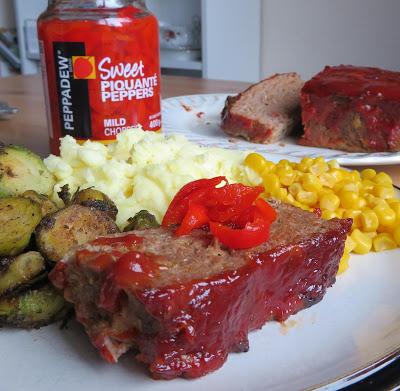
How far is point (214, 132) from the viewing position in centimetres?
395

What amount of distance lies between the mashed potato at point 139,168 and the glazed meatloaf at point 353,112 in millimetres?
1312

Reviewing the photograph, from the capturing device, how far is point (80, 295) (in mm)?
1521

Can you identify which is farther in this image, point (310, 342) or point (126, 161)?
point (126, 161)

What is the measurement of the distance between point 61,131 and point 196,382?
1699mm

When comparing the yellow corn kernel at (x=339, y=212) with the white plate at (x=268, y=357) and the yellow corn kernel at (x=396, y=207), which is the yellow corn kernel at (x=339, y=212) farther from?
the white plate at (x=268, y=357)

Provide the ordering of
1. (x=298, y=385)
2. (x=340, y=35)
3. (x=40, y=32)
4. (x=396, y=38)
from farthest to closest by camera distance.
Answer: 1. (x=340, y=35)
2. (x=396, y=38)
3. (x=40, y=32)
4. (x=298, y=385)

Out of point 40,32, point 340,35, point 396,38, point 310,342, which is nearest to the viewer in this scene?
point 310,342

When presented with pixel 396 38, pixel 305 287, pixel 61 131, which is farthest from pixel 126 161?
pixel 396 38

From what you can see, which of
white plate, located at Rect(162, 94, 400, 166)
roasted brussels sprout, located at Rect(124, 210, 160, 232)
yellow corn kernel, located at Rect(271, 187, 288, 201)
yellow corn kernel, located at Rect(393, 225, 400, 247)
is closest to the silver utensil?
white plate, located at Rect(162, 94, 400, 166)

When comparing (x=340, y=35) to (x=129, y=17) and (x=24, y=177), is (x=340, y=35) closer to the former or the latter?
(x=129, y=17)

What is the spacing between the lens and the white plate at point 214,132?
3.05m

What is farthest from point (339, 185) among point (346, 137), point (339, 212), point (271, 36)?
point (271, 36)

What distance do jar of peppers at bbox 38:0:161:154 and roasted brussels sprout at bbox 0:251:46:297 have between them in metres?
1.14

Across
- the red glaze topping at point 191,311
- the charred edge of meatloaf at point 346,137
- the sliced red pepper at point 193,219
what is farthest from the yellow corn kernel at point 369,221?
the charred edge of meatloaf at point 346,137
